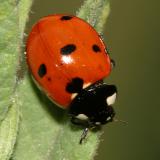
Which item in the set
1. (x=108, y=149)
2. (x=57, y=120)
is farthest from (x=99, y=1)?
(x=108, y=149)

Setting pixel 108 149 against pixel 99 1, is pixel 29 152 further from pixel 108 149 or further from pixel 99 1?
pixel 108 149

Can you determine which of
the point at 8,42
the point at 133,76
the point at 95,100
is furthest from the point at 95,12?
the point at 133,76

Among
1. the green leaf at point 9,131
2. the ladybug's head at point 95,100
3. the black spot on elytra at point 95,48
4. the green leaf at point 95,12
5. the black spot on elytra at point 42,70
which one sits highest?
the green leaf at point 95,12

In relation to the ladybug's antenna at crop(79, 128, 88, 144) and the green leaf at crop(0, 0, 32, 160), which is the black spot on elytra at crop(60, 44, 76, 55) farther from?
the green leaf at crop(0, 0, 32, 160)

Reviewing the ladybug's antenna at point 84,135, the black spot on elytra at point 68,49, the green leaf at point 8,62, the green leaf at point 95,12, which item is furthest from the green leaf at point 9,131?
the black spot on elytra at point 68,49

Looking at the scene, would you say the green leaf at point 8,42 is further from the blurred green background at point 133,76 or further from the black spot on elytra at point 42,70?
the blurred green background at point 133,76
